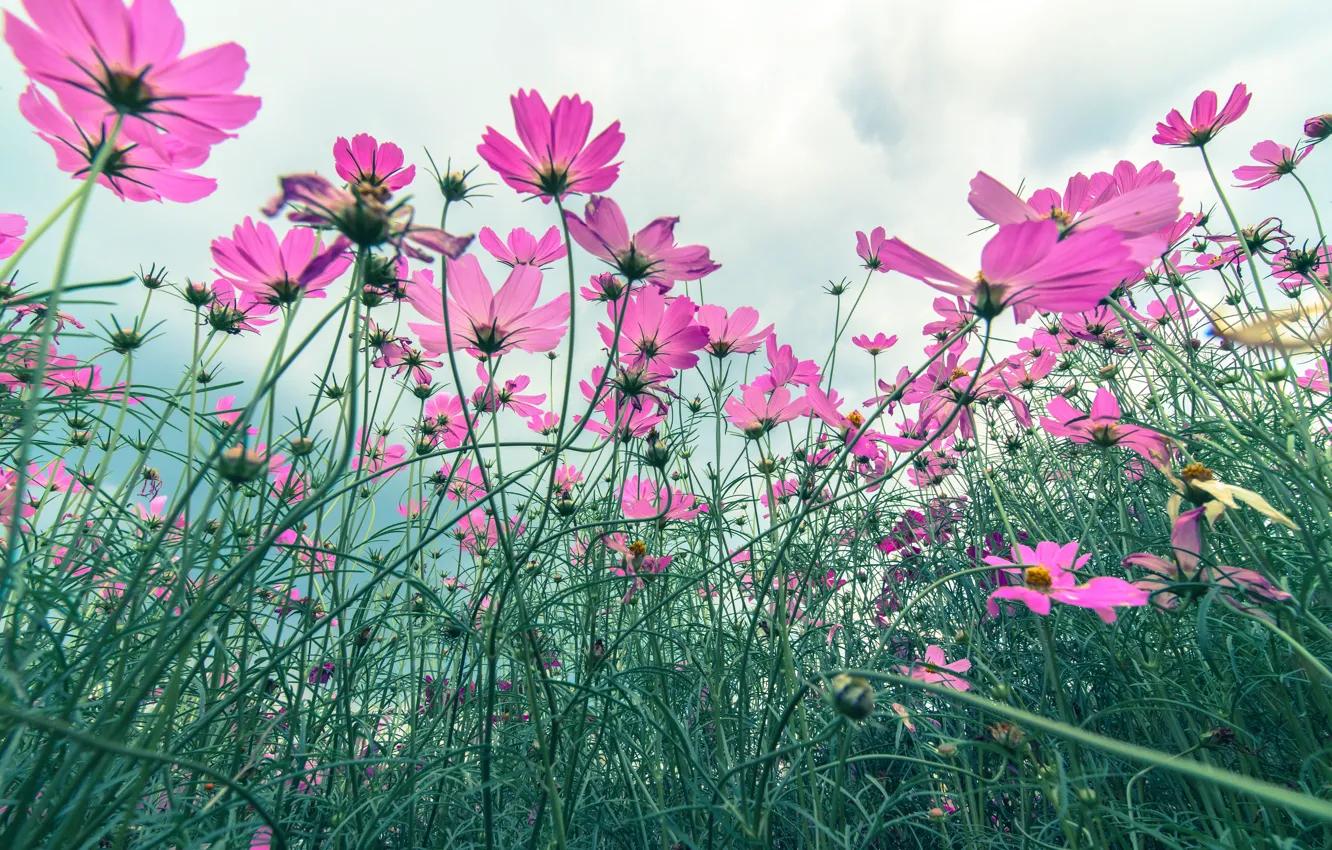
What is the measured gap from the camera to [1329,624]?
3.26 ft

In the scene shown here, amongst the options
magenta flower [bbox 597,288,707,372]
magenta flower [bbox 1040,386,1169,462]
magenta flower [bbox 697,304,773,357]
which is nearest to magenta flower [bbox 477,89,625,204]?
magenta flower [bbox 597,288,707,372]

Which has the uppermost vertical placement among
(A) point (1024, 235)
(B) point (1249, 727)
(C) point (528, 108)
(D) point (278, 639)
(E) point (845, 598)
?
(C) point (528, 108)

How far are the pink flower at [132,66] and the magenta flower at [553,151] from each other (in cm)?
20

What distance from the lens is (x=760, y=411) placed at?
109 centimetres

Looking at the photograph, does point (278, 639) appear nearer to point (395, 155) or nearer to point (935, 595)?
point (395, 155)

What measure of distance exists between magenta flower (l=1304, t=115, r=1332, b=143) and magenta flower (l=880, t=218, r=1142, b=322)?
1359 millimetres

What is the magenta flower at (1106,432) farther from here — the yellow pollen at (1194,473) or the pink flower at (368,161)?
the pink flower at (368,161)

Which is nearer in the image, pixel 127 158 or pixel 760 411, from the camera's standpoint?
pixel 127 158

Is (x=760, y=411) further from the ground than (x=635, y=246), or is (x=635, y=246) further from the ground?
(x=760, y=411)

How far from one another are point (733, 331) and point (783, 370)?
0.11 m

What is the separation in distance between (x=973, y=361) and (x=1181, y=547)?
0.64m

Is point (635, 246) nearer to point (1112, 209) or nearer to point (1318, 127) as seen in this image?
point (1112, 209)

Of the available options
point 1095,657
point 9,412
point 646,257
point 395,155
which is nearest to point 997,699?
point 1095,657

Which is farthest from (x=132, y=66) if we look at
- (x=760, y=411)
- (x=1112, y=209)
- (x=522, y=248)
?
(x=760, y=411)
